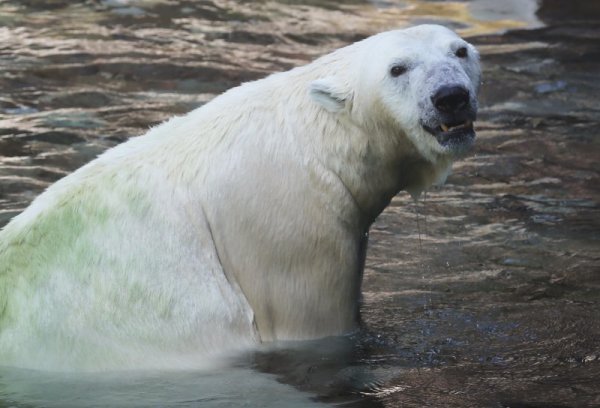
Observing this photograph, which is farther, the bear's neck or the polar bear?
the bear's neck

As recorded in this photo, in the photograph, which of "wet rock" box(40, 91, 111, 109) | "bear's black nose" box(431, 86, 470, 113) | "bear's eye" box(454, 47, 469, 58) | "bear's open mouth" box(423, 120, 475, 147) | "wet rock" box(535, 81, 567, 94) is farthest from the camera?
"wet rock" box(535, 81, 567, 94)

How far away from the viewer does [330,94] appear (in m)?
5.41

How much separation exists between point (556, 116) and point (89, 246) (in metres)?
5.87

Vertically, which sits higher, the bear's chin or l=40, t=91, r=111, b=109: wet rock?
the bear's chin

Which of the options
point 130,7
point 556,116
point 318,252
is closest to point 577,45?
point 556,116

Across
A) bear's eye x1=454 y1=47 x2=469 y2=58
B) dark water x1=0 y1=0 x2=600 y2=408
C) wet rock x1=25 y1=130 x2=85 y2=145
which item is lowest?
wet rock x1=25 y1=130 x2=85 y2=145

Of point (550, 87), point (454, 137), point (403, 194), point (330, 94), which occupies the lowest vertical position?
point (403, 194)

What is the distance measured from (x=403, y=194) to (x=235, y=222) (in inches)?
129

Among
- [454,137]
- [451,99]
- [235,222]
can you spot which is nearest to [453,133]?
[454,137]

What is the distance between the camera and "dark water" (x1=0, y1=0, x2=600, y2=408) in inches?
205

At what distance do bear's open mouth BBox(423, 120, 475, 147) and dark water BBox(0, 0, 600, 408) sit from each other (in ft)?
3.59

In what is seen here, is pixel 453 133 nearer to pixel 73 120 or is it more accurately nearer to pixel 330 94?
pixel 330 94

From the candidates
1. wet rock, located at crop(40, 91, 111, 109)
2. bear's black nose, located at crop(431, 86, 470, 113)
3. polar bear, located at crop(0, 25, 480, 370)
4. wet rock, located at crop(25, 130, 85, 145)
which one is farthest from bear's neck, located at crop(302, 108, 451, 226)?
wet rock, located at crop(40, 91, 111, 109)

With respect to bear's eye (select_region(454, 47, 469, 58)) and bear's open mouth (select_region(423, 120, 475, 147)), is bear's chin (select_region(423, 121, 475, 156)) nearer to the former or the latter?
bear's open mouth (select_region(423, 120, 475, 147))
